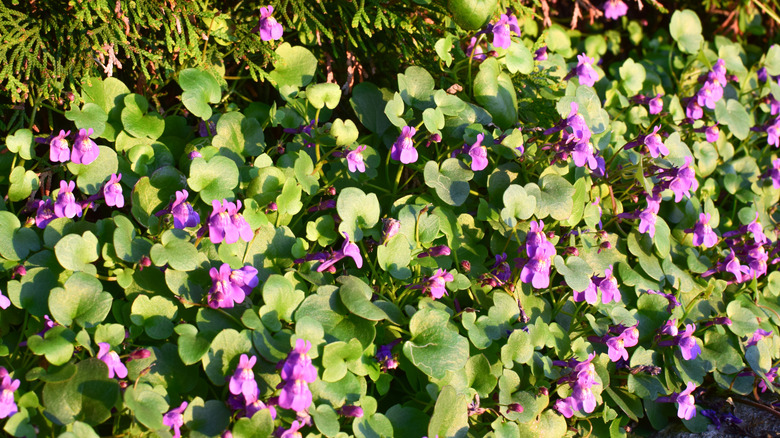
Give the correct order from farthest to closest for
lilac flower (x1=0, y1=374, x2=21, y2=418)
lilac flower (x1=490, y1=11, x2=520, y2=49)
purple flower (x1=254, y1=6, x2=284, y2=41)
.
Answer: lilac flower (x1=490, y1=11, x2=520, y2=49)
purple flower (x1=254, y1=6, x2=284, y2=41)
lilac flower (x1=0, y1=374, x2=21, y2=418)

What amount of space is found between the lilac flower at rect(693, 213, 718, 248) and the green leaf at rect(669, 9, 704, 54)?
45.6 inches

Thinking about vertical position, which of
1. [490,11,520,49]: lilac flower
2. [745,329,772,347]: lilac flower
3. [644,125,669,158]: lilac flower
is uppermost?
[490,11,520,49]: lilac flower

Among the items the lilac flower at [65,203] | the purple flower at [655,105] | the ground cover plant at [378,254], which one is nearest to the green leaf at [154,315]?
the ground cover plant at [378,254]

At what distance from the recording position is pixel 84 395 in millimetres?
1714

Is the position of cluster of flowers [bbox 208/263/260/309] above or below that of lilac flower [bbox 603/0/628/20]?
below

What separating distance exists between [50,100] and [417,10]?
1525 mm

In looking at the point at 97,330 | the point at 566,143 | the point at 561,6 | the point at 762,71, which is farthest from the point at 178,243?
the point at 762,71

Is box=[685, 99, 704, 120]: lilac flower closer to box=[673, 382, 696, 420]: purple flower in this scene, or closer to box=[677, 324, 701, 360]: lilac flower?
box=[677, 324, 701, 360]: lilac flower

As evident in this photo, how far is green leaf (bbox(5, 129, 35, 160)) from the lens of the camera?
2.21m

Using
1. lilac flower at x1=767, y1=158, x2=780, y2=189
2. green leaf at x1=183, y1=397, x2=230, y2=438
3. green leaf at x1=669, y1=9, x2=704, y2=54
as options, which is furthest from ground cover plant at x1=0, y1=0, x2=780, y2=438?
green leaf at x1=669, y1=9, x2=704, y2=54

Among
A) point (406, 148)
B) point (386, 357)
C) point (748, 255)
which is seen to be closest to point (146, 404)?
point (386, 357)

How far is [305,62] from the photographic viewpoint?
2.65 meters

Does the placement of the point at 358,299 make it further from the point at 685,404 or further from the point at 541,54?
the point at 541,54

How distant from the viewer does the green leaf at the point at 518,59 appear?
8.79 feet
